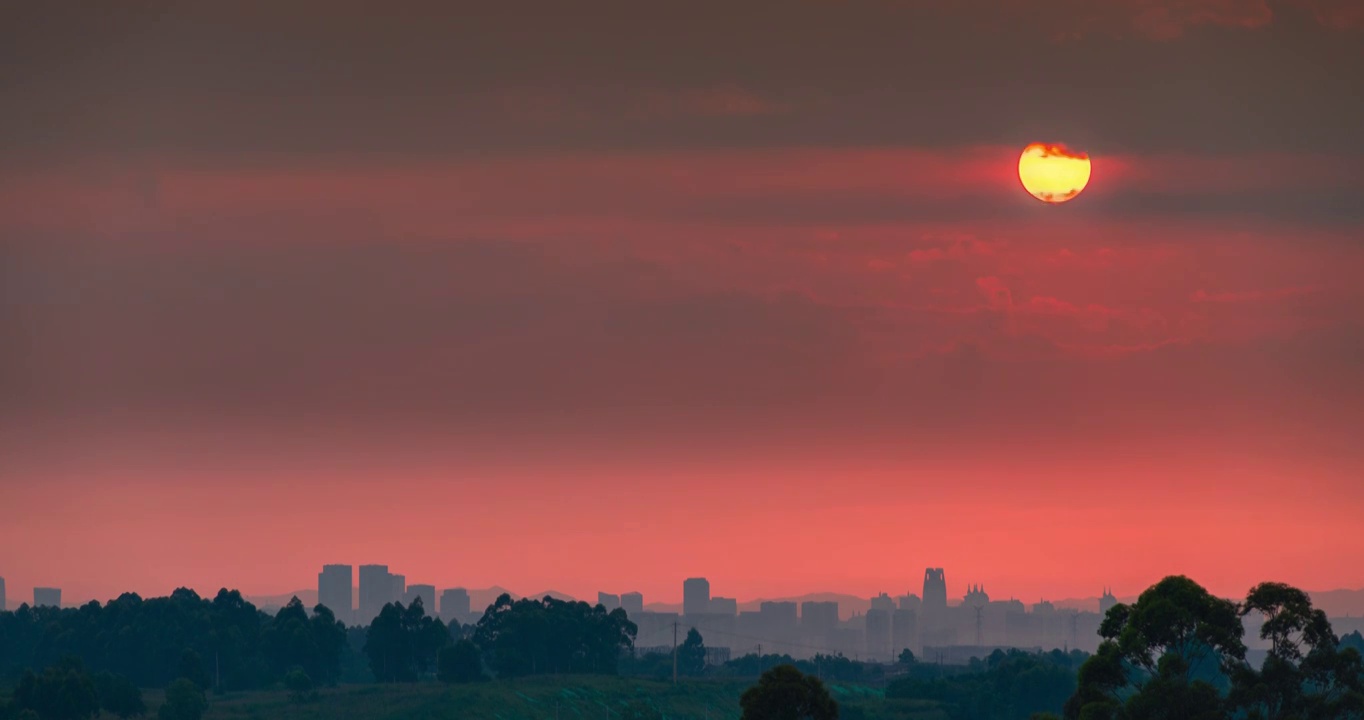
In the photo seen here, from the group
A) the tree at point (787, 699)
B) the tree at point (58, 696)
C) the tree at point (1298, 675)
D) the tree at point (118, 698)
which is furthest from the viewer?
the tree at point (118, 698)

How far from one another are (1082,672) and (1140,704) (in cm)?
563

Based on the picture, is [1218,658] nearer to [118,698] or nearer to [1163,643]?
[1163,643]

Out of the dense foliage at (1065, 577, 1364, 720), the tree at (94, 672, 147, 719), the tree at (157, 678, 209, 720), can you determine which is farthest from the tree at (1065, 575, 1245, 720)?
the tree at (94, 672, 147, 719)

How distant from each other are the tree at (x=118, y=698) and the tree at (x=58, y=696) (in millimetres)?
2801

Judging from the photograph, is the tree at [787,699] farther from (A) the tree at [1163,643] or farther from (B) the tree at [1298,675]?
(B) the tree at [1298,675]

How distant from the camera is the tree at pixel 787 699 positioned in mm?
104625

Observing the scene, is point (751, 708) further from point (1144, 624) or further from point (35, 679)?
point (35, 679)

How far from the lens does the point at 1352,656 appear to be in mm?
98375

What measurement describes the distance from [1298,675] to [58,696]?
132866mm

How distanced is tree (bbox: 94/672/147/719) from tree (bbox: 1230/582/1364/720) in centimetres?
13267

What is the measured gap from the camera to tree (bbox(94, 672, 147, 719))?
19550 centimetres

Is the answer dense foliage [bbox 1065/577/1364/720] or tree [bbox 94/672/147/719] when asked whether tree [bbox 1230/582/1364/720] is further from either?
tree [bbox 94/672/147/719]

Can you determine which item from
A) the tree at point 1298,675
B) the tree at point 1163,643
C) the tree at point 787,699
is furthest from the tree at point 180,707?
the tree at point 1298,675

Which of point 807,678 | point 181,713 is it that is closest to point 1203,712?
point 807,678
